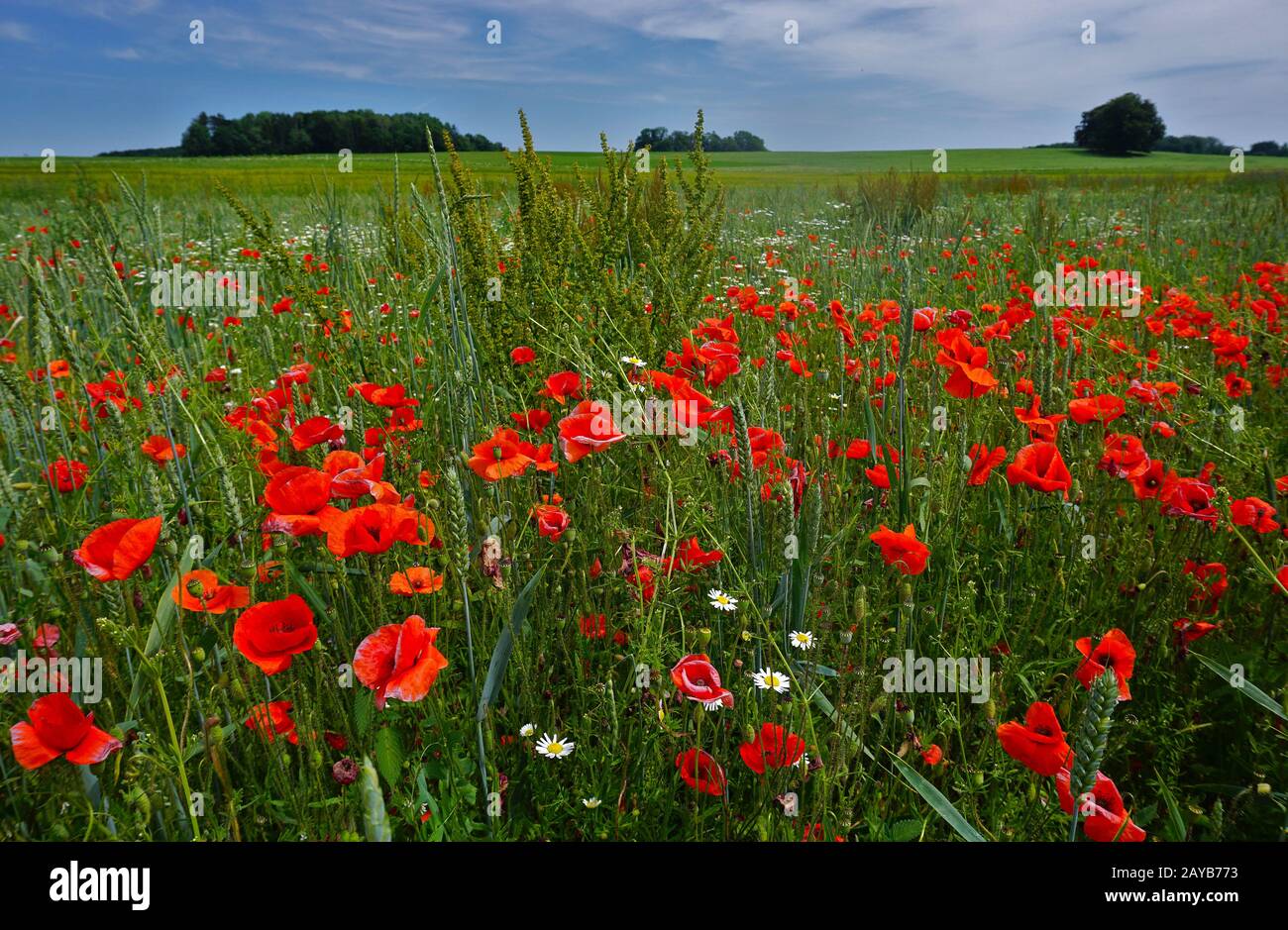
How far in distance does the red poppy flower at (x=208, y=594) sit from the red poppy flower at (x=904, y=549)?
47.4 inches

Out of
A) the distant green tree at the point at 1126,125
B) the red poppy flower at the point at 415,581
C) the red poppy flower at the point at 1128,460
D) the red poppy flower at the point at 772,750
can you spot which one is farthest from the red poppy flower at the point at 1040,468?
the distant green tree at the point at 1126,125

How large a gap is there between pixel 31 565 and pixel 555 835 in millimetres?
1273

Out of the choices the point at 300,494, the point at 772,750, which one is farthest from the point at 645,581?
the point at 300,494

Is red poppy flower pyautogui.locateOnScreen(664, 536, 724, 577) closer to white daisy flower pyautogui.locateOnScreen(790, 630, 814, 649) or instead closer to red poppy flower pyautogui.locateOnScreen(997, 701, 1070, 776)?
white daisy flower pyautogui.locateOnScreen(790, 630, 814, 649)

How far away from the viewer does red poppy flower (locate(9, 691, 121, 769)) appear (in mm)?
1044

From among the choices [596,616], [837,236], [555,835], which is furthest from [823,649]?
[837,236]

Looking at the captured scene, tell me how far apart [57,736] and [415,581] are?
0.58 meters

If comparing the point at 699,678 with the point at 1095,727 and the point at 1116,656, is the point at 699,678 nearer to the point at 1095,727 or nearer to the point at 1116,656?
the point at 1095,727

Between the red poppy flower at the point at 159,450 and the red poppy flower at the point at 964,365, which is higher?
the red poppy flower at the point at 964,365

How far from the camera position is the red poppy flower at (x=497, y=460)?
1509 mm

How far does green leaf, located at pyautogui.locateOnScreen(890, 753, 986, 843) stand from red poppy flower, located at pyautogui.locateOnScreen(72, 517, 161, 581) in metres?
1.26

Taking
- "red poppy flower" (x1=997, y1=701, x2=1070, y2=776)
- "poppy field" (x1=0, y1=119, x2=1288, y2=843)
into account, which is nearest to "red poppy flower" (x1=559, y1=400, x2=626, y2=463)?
"poppy field" (x1=0, y1=119, x2=1288, y2=843)

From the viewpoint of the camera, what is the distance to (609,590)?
1.82 meters

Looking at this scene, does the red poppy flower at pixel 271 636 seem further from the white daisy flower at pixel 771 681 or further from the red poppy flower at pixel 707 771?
the white daisy flower at pixel 771 681
